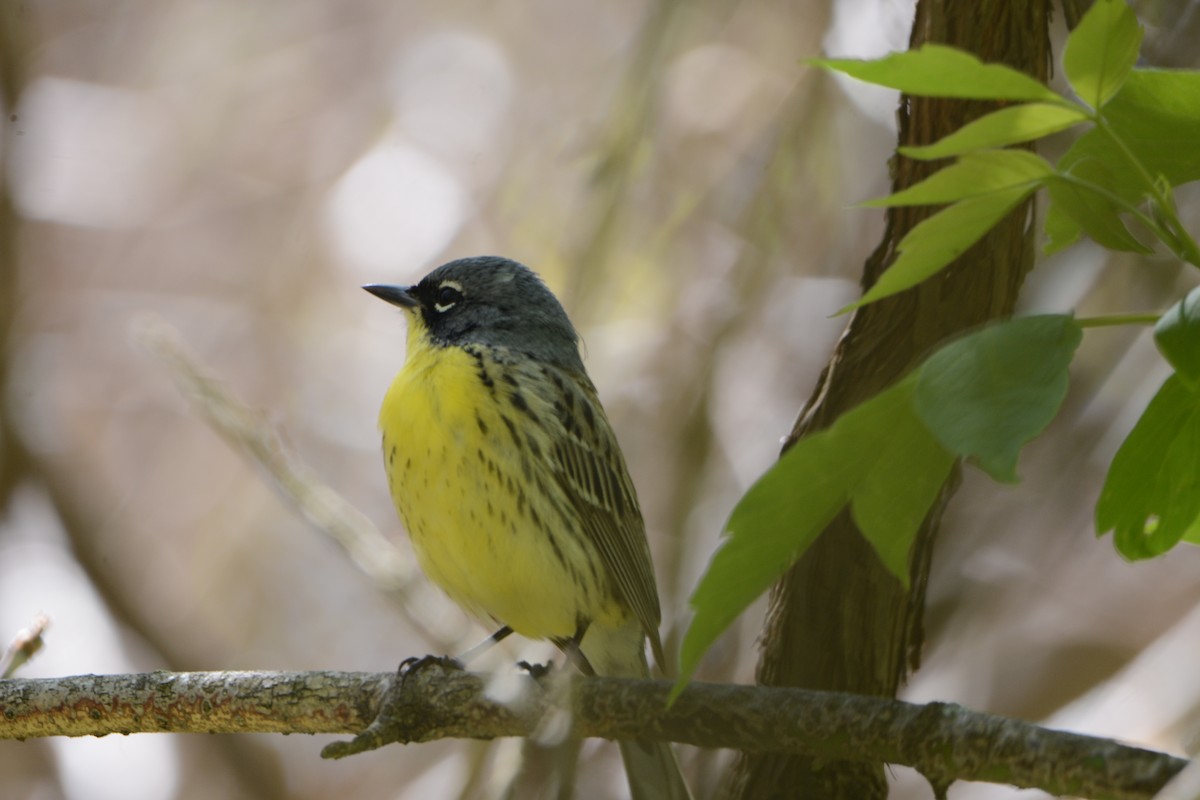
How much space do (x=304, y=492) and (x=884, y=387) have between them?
2.10m

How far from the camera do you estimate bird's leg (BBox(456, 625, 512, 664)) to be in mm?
4133

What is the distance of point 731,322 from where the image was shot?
5.14 m

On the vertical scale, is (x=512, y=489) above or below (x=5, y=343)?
below

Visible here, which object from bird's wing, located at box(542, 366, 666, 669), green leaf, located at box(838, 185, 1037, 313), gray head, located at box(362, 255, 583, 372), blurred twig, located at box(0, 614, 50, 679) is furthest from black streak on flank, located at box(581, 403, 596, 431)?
green leaf, located at box(838, 185, 1037, 313)

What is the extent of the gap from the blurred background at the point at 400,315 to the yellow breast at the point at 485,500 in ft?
1.33

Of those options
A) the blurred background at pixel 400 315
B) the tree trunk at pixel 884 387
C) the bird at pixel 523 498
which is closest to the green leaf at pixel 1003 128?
the tree trunk at pixel 884 387

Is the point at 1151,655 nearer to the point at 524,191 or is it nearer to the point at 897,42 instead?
the point at 897,42

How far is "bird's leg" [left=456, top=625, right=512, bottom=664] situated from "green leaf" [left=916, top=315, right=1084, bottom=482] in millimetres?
2794

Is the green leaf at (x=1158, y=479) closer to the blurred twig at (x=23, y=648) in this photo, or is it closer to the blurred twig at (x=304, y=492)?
the blurred twig at (x=23, y=648)

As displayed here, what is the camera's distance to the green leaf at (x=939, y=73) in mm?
1404

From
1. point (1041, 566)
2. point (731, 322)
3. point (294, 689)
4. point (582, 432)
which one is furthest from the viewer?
point (1041, 566)

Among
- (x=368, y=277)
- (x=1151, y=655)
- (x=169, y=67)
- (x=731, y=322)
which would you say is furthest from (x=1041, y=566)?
(x=169, y=67)

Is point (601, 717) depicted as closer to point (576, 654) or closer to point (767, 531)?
point (767, 531)

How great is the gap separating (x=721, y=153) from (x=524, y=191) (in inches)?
41.7
